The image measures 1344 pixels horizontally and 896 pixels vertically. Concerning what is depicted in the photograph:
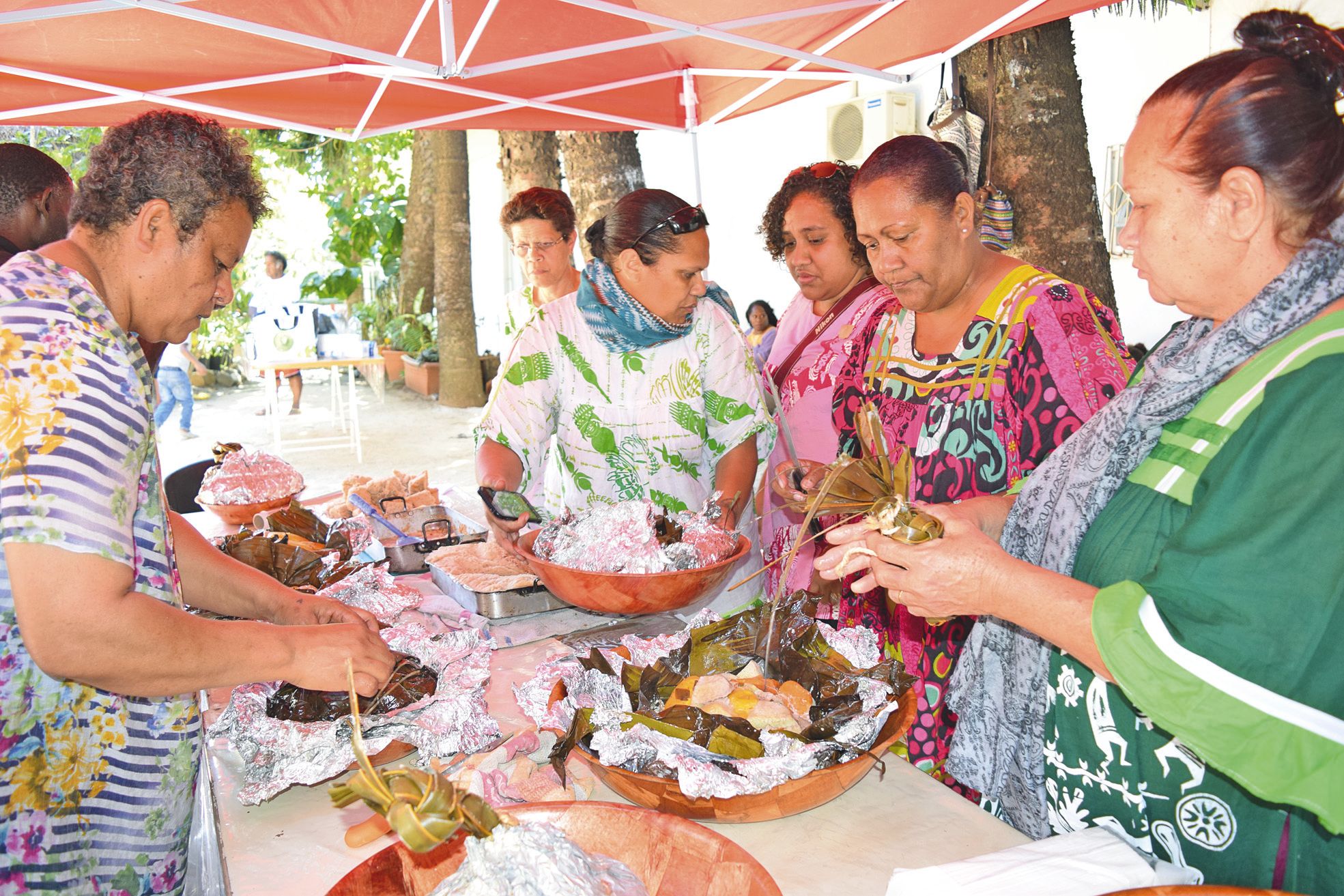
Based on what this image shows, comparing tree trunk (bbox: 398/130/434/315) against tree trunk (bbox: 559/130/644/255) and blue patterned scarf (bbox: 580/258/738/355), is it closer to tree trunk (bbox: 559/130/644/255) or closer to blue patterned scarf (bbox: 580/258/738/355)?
tree trunk (bbox: 559/130/644/255)

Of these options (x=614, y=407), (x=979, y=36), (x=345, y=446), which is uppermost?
(x=979, y=36)

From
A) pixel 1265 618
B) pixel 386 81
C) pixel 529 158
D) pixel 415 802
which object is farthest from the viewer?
pixel 529 158

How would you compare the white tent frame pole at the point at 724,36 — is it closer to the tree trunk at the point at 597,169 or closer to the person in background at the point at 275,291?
the tree trunk at the point at 597,169

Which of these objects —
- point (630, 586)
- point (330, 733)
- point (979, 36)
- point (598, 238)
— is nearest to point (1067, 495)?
point (630, 586)

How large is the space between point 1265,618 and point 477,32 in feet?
13.8

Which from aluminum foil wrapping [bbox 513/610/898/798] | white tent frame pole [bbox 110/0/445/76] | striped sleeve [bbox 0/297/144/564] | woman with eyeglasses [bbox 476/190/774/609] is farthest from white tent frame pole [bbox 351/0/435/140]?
aluminum foil wrapping [bbox 513/610/898/798]

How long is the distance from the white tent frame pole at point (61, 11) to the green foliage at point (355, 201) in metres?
12.2

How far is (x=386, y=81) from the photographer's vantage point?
4941 millimetres

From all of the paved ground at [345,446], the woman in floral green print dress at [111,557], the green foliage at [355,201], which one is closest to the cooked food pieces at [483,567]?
the woman in floral green print dress at [111,557]

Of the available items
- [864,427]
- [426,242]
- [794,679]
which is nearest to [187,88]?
[864,427]

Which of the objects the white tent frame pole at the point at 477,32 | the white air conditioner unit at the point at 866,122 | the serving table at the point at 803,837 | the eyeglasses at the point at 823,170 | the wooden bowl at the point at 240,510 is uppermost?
the white air conditioner unit at the point at 866,122

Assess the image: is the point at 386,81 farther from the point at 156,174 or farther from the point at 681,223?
the point at 156,174

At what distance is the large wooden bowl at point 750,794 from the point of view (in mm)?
1434

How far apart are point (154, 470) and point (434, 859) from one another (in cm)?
89
